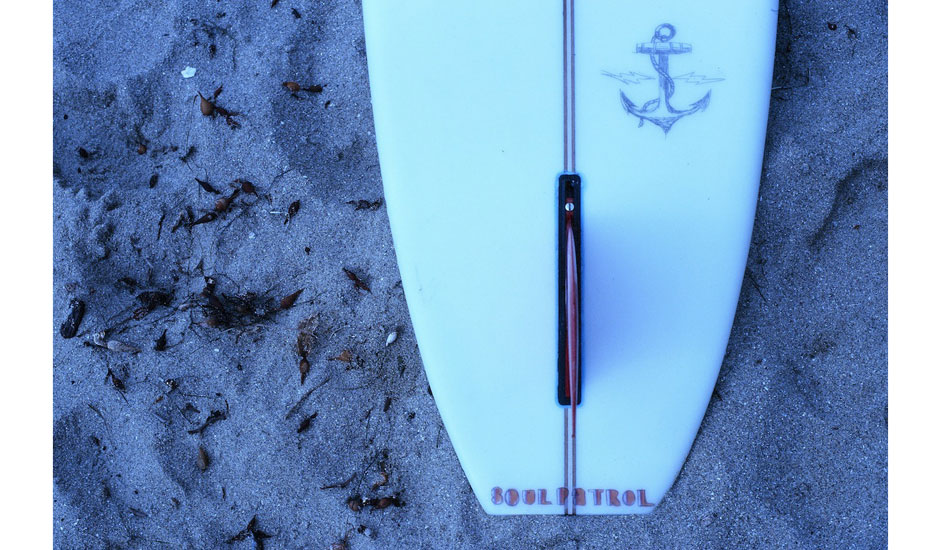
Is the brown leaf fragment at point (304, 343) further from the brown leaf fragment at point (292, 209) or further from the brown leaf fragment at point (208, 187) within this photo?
the brown leaf fragment at point (208, 187)

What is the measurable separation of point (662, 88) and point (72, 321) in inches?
67.1

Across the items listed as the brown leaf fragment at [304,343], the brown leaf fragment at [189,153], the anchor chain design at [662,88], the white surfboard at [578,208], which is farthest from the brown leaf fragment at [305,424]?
the anchor chain design at [662,88]

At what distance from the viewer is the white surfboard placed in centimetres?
159

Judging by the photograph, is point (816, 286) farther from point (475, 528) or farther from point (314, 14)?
point (314, 14)

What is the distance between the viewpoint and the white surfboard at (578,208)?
1594 mm

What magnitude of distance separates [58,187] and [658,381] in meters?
1.71

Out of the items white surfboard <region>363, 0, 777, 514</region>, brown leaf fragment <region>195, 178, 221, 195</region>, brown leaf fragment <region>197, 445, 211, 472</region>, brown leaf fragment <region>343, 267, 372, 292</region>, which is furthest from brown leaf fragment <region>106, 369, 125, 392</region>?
white surfboard <region>363, 0, 777, 514</region>

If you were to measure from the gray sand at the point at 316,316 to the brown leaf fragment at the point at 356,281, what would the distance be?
0.02m

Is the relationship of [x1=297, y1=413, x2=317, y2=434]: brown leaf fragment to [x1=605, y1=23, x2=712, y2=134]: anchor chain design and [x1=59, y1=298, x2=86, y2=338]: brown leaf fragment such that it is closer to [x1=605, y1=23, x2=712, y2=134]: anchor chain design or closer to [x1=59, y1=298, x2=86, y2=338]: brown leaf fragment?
[x1=59, y1=298, x2=86, y2=338]: brown leaf fragment

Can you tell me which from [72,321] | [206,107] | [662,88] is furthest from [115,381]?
[662,88]

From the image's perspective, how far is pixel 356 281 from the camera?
1.81 metres

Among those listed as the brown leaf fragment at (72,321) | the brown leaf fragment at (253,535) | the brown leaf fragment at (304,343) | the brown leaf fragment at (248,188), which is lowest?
the brown leaf fragment at (253,535)

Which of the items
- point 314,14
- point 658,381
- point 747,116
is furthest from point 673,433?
point 314,14

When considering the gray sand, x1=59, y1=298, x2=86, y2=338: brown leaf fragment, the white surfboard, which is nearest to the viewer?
the white surfboard
